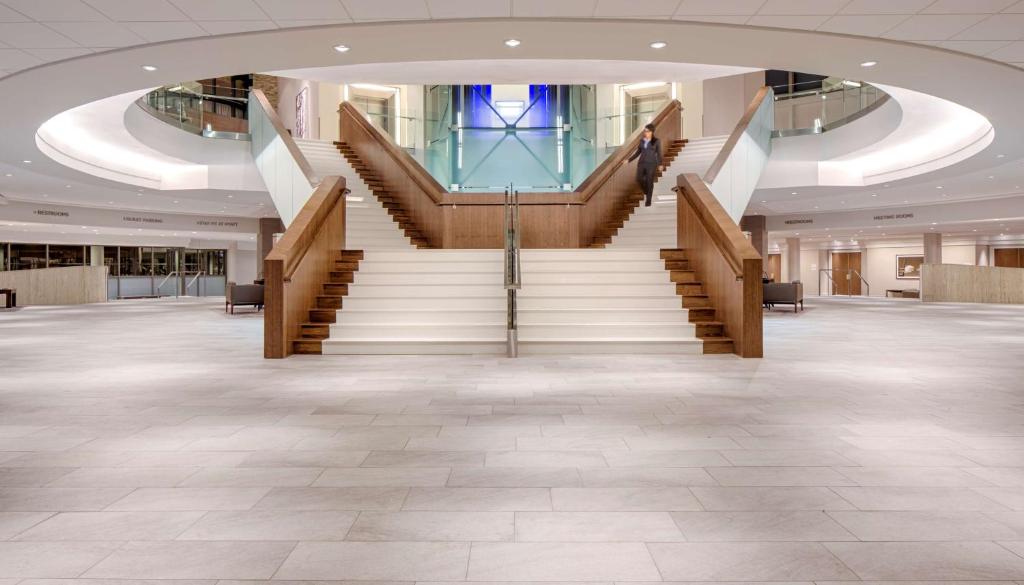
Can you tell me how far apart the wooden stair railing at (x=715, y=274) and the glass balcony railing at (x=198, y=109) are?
1068 cm

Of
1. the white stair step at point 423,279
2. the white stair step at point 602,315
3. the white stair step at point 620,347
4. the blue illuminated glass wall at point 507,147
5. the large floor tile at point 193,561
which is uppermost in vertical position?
the blue illuminated glass wall at point 507,147

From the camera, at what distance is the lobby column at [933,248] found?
26203mm

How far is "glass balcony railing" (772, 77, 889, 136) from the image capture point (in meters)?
14.1

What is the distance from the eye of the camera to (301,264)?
310 inches

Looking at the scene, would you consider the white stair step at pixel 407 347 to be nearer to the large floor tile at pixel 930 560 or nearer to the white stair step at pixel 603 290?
the white stair step at pixel 603 290

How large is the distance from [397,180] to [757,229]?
14.2m

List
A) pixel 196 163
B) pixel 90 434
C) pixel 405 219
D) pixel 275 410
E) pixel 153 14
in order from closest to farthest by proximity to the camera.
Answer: pixel 90 434, pixel 275 410, pixel 153 14, pixel 405 219, pixel 196 163

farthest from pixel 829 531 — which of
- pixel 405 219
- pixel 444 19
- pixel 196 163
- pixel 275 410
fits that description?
pixel 196 163

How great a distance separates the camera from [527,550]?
2.23 metres

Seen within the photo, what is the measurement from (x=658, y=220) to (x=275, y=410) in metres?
10.2

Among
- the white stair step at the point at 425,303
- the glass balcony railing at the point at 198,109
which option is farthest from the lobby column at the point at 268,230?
the white stair step at the point at 425,303

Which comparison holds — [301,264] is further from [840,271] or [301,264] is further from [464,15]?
[840,271]

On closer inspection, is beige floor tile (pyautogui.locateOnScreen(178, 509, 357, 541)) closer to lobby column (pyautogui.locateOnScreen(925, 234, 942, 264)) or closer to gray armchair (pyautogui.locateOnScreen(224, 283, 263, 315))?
gray armchair (pyautogui.locateOnScreen(224, 283, 263, 315))

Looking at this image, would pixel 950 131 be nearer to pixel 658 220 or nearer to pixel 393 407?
pixel 658 220
